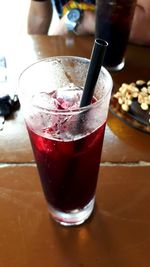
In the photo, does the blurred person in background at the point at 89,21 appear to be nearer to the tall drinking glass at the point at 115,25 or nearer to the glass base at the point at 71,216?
the tall drinking glass at the point at 115,25

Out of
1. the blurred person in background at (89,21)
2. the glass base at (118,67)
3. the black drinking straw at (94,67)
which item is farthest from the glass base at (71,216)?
the blurred person in background at (89,21)

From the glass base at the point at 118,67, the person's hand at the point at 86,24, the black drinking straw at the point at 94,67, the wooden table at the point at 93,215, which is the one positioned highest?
the black drinking straw at the point at 94,67

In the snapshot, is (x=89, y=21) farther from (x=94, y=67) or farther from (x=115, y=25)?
(x=94, y=67)

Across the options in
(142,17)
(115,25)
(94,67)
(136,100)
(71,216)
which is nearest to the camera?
(94,67)

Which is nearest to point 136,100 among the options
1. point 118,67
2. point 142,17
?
point 118,67

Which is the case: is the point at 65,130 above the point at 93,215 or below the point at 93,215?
above

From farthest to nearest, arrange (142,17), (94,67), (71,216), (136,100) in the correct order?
(142,17), (136,100), (71,216), (94,67)

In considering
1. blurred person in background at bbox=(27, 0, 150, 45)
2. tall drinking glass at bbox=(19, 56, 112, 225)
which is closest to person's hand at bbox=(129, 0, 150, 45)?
blurred person in background at bbox=(27, 0, 150, 45)

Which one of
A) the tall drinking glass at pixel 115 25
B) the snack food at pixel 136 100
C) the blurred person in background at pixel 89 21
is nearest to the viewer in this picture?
the snack food at pixel 136 100

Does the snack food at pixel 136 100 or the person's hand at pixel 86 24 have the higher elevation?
the person's hand at pixel 86 24
